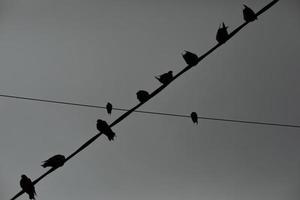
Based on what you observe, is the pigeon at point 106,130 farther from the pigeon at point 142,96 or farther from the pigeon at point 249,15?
the pigeon at point 249,15

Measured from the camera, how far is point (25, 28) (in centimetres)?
241

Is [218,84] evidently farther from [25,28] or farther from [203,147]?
[25,28]

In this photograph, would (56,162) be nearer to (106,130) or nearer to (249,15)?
(106,130)

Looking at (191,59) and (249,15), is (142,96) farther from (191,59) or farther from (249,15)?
(249,15)

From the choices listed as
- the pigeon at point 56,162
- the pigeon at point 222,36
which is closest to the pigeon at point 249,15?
the pigeon at point 222,36

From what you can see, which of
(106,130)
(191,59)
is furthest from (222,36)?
(106,130)

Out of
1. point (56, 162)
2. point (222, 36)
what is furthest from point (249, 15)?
point (56, 162)

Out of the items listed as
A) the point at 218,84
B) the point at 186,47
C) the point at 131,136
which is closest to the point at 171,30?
the point at 186,47

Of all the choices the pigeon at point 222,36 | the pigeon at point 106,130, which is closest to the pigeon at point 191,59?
the pigeon at point 222,36

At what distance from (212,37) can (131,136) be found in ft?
2.57

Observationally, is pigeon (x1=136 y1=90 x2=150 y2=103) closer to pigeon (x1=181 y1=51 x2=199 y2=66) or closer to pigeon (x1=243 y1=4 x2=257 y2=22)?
pigeon (x1=181 y1=51 x2=199 y2=66)

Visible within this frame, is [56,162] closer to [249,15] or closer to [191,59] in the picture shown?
[191,59]

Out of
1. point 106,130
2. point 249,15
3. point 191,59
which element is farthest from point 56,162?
point 249,15

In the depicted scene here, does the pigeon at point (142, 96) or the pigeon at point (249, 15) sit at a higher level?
the pigeon at point (142, 96)
